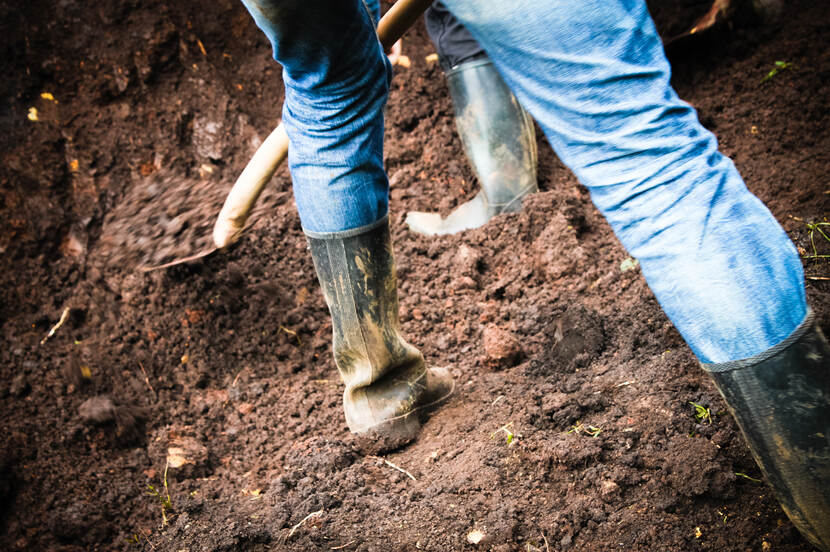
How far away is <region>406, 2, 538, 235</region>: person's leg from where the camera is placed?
268cm

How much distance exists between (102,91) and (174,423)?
1810mm

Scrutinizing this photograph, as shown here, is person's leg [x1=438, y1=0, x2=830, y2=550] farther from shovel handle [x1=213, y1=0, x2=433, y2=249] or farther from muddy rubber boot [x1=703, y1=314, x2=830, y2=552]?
shovel handle [x1=213, y1=0, x2=433, y2=249]

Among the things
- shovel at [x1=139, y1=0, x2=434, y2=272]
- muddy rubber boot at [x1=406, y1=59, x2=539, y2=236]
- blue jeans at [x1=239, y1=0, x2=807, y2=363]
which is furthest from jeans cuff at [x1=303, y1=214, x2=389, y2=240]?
muddy rubber boot at [x1=406, y1=59, x2=539, y2=236]

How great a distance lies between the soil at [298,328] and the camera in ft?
4.65

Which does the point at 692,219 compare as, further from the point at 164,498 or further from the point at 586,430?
the point at 164,498

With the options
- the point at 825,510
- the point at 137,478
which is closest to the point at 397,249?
the point at 137,478

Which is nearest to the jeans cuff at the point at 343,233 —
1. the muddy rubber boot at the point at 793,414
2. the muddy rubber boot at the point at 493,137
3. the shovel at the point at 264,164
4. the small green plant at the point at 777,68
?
the shovel at the point at 264,164

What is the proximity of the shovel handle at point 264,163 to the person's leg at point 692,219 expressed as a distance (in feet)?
2.40

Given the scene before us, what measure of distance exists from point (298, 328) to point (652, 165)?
166cm

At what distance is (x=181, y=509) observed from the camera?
1.71m

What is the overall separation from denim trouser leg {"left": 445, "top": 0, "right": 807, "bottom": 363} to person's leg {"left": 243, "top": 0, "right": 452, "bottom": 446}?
1.01 ft

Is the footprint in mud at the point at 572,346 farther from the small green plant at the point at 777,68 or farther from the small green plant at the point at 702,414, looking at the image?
the small green plant at the point at 777,68

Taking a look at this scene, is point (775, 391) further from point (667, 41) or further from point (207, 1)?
point (207, 1)

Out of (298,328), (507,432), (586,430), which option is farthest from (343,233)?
(298,328)
